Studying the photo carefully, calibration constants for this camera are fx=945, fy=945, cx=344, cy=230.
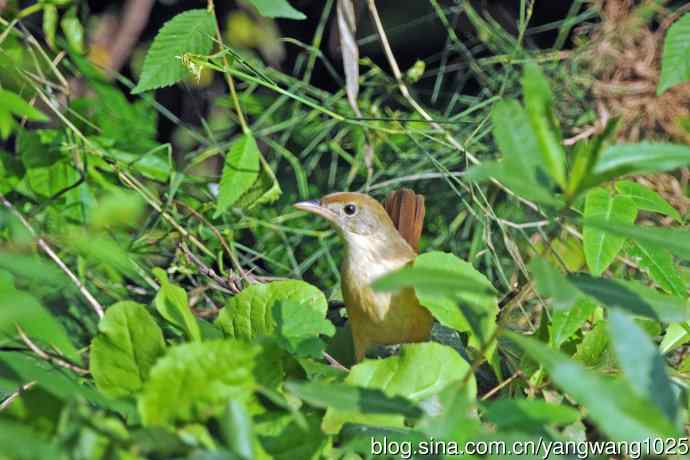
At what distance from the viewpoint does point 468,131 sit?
7.52 feet

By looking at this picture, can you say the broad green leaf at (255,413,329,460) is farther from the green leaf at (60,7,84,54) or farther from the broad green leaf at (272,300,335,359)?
the green leaf at (60,7,84,54)

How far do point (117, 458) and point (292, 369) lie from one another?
0.37 meters

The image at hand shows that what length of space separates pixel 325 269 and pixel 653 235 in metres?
1.62

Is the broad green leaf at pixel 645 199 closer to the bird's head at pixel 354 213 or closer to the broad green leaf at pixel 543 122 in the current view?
the broad green leaf at pixel 543 122

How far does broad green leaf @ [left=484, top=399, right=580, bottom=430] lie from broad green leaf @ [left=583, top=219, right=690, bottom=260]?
0.14 metres

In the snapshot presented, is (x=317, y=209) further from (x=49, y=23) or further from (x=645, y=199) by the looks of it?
(x=645, y=199)

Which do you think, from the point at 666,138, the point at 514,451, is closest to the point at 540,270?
the point at 514,451

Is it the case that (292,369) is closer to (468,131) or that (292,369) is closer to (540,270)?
(540,270)

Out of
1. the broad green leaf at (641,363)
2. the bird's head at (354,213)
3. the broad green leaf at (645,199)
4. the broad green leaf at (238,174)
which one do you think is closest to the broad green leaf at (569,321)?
the broad green leaf at (645,199)

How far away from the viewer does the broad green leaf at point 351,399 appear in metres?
0.70

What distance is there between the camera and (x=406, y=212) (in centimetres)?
202

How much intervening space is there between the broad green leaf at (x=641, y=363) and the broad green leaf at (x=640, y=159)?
0.13m

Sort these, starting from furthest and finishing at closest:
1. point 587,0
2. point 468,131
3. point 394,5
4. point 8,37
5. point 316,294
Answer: point 394,5 < point 587,0 < point 468,131 < point 8,37 < point 316,294

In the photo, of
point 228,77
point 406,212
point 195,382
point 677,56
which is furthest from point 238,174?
point 195,382
